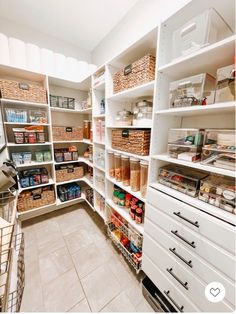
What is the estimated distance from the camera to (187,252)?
78 centimetres

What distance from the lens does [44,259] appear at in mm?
1434

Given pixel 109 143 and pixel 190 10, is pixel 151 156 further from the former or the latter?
pixel 190 10

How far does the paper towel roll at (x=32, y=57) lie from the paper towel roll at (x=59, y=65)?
0.68 ft

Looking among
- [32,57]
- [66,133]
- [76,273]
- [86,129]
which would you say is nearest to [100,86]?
[86,129]

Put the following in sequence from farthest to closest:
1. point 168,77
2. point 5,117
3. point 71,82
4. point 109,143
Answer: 1. point 71,82
2. point 5,117
3. point 109,143
4. point 168,77

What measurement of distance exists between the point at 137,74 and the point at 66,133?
1.32 m

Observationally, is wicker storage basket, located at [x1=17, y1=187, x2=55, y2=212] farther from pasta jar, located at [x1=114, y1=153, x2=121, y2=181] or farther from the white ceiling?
the white ceiling

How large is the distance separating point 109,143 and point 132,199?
2.08 feet

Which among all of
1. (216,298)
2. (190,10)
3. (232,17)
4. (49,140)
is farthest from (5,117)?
(216,298)

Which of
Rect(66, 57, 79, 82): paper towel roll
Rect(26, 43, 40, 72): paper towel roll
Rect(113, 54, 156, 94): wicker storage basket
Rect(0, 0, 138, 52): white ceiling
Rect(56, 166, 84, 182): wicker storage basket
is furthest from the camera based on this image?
Rect(56, 166, 84, 182): wicker storage basket

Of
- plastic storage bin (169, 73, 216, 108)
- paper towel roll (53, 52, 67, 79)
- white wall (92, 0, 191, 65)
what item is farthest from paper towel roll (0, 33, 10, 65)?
plastic storage bin (169, 73, 216, 108)

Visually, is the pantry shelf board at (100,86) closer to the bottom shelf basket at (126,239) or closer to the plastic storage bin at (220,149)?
the plastic storage bin at (220,149)

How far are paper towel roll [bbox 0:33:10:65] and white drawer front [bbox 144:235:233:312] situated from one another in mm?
2246

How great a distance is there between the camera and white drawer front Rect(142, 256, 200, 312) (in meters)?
0.81
